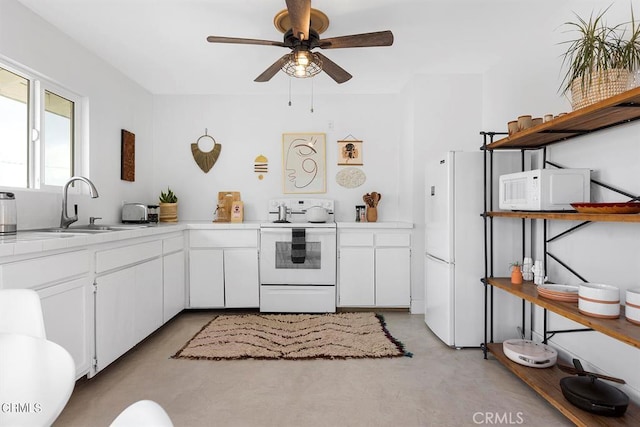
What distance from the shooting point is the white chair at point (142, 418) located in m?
0.44

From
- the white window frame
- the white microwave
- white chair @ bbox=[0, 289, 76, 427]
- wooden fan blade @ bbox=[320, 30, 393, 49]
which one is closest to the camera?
white chair @ bbox=[0, 289, 76, 427]

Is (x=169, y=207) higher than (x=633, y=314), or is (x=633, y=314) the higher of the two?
(x=169, y=207)

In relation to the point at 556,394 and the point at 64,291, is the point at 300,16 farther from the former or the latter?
the point at 556,394

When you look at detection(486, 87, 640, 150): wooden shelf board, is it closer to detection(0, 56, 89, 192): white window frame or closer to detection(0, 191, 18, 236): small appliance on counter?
detection(0, 191, 18, 236): small appliance on counter

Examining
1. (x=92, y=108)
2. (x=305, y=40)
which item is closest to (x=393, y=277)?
(x=305, y=40)

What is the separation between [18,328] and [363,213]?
11.4 ft

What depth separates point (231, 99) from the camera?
423 cm

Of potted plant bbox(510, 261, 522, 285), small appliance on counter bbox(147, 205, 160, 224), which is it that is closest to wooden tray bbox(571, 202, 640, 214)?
potted plant bbox(510, 261, 522, 285)

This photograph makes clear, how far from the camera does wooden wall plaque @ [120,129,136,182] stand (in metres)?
3.51

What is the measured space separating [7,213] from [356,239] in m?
2.78

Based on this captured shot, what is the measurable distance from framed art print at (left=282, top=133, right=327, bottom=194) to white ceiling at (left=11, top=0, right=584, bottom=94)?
753mm

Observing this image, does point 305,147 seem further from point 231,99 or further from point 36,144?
point 36,144

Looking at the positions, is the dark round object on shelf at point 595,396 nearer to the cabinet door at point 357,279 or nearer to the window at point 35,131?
the cabinet door at point 357,279

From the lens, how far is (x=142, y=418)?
45 centimetres
